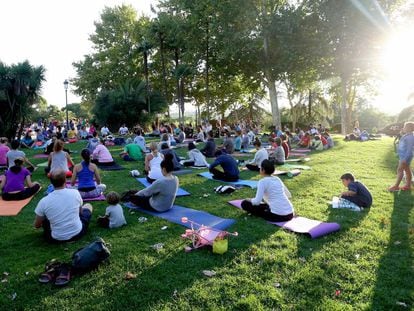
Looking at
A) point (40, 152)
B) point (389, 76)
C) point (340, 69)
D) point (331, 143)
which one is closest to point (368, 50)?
point (340, 69)

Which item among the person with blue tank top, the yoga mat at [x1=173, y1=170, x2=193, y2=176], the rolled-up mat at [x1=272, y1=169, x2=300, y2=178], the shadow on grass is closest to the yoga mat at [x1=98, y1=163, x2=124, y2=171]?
the yoga mat at [x1=173, y1=170, x2=193, y2=176]

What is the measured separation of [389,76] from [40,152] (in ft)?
87.5

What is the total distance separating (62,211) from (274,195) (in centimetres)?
357

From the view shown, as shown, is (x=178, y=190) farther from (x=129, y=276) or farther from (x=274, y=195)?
(x=129, y=276)

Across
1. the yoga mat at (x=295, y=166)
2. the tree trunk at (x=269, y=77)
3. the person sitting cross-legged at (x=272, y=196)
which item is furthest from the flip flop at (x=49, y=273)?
the tree trunk at (x=269, y=77)

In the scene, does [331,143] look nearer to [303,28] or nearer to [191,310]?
[303,28]

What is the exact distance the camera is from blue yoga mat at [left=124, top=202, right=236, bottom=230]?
639 centimetres

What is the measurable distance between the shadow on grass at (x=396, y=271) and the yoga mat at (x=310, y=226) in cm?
90

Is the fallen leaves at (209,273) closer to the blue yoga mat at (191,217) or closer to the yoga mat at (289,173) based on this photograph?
the blue yoga mat at (191,217)

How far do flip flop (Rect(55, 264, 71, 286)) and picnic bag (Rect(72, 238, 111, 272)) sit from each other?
0.09 metres

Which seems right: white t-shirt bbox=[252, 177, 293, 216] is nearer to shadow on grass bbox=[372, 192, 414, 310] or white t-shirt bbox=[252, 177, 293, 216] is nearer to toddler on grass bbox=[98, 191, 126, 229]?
shadow on grass bbox=[372, 192, 414, 310]

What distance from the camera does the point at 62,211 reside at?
5391 millimetres

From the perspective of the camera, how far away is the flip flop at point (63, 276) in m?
4.22

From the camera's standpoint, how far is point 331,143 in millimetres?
19453
